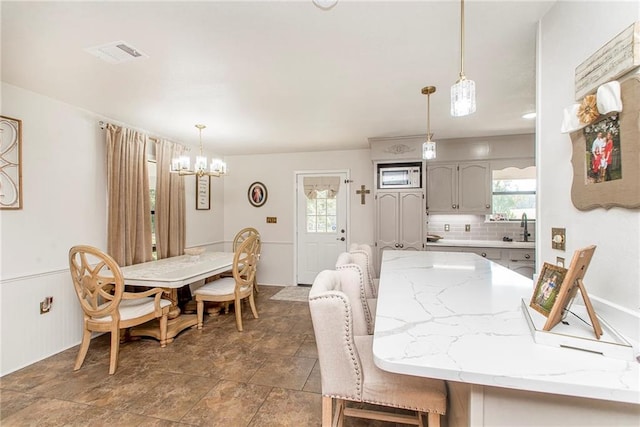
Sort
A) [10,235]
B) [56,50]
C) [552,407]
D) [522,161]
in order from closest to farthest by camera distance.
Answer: [552,407]
[56,50]
[10,235]
[522,161]

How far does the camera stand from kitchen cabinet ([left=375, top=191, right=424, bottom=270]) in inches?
155

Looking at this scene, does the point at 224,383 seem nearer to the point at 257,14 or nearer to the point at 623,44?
the point at 257,14

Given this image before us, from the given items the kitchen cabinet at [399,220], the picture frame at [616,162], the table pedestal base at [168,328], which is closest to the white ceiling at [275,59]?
the picture frame at [616,162]

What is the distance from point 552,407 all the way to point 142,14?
93.1 inches

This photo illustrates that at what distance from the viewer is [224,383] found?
215 cm

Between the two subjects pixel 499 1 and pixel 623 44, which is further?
pixel 499 1

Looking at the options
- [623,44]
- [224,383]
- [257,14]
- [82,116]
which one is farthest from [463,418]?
[82,116]

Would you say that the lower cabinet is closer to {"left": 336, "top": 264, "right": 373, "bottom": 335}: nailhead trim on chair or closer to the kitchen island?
{"left": 336, "top": 264, "right": 373, "bottom": 335}: nailhead trim on chair

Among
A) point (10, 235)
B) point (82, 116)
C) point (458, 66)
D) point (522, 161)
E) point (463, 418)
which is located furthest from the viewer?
point (522, 161)

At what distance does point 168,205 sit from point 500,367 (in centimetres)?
395

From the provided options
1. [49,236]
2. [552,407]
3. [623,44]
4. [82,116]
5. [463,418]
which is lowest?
[463,418]

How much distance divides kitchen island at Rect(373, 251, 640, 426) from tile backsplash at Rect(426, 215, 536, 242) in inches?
129

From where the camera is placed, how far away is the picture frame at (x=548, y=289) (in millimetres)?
1039

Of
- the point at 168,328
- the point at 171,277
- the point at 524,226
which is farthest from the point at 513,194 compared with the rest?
the point at 168,328
